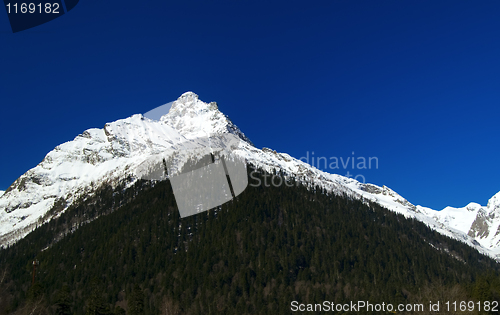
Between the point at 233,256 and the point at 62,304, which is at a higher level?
the point at 233,256

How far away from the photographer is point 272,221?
148m

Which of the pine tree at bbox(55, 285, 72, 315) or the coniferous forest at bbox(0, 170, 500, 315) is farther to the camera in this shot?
the coniferous forest at bbox(0, 170, 500, 315)

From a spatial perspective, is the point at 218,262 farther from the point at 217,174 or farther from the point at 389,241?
the point at 389,241

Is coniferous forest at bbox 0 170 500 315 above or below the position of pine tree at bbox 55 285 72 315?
above

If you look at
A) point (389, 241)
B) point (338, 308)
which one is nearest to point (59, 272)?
point (338, 308)

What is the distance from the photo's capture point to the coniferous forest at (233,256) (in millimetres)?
111375

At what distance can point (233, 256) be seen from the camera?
127250mm

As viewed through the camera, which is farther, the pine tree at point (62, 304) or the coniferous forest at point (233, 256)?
the coniferous forest at point (233, 256)

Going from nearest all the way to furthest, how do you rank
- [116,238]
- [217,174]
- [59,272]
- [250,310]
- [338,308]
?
[338,308], [250,310], [59,272], [116,238], [217,174]

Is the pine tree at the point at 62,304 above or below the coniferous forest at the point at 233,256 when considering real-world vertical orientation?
below

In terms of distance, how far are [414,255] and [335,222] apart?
94.2 feet

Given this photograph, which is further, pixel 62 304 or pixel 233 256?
pixel 233 256

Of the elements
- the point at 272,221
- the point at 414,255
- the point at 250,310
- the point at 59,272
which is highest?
the point at 272,221

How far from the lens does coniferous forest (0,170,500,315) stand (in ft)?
365
